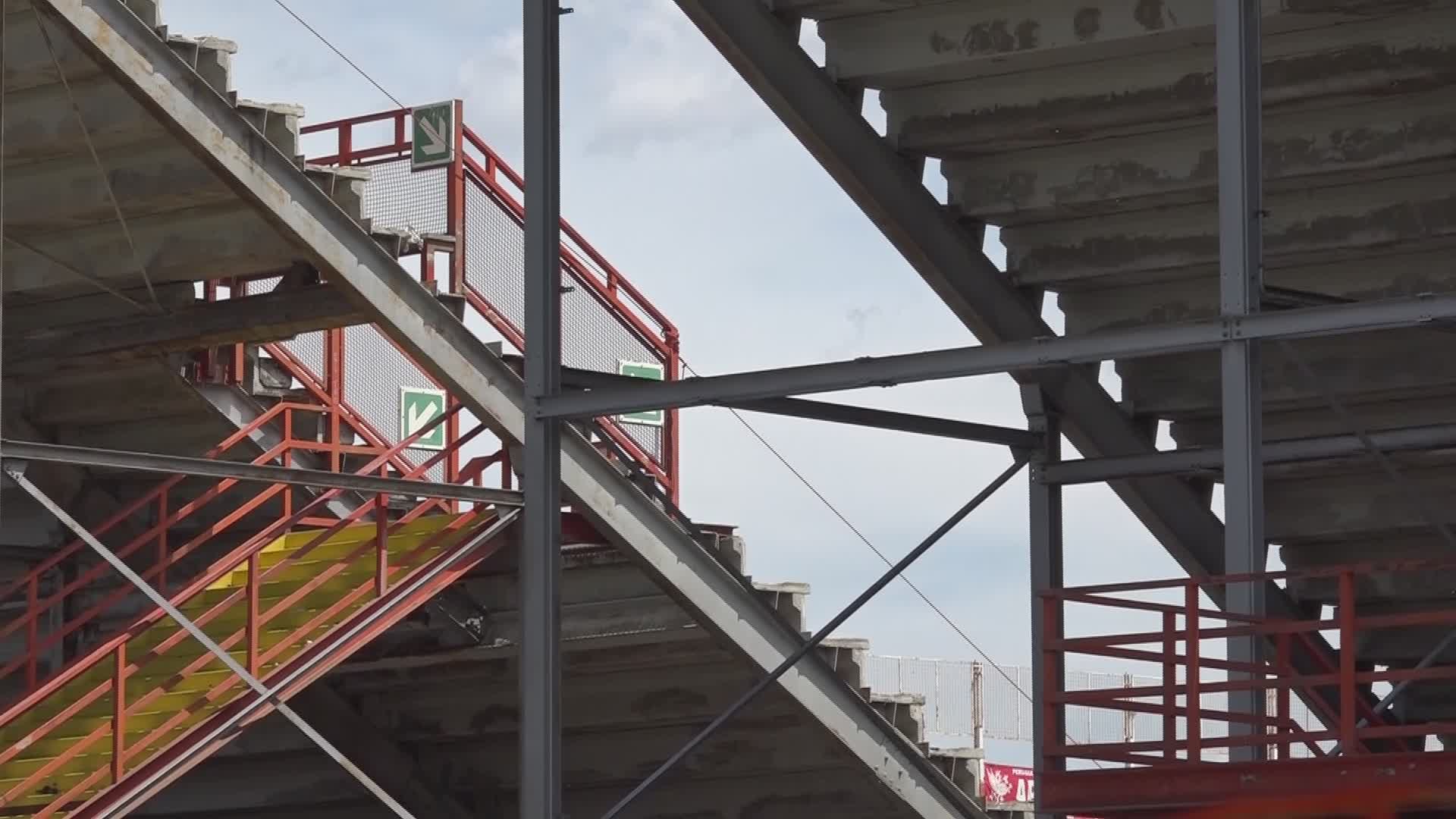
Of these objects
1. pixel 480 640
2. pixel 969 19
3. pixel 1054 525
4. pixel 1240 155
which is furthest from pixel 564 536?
pixel 1240 155

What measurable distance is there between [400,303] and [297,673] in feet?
8.87

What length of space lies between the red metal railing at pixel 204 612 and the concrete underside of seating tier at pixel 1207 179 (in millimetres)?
4231

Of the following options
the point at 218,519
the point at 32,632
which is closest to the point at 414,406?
the point at 218,519

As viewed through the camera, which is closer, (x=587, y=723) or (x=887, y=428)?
(x=887, y=428)

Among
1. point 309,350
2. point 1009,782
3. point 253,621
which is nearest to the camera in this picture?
Result: point 253,621

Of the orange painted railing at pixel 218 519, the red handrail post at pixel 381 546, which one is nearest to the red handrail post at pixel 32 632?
the orange painted railing at pixel 218 519

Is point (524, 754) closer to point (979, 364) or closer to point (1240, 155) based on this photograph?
point (979, 364)

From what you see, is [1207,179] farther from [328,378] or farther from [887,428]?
[328,378]

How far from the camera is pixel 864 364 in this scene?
1449cm

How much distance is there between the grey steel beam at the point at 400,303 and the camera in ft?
59.4

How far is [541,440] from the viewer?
614 inches

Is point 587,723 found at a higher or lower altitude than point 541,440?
lower

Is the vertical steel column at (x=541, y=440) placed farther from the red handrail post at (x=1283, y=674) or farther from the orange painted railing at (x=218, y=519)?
the red handrail post at (x=1283, y=674)

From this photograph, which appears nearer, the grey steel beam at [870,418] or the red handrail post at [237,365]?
the grey steel beam at [870,418]
